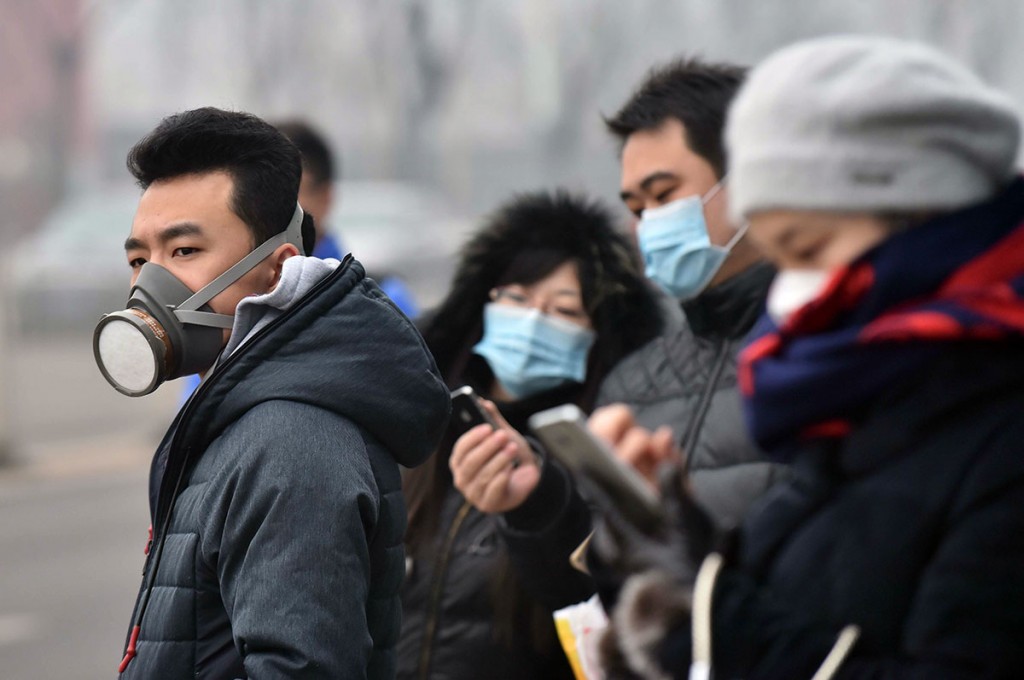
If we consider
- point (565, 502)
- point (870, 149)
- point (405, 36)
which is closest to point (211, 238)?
point (565, 502)

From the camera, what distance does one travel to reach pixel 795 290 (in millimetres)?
1591

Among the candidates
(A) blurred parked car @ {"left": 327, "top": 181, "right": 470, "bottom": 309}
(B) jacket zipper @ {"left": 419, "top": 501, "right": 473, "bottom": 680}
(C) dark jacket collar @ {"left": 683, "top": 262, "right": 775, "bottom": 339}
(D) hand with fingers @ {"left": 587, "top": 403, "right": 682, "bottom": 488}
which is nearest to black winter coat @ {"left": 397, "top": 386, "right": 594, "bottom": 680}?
(B) jacket zipper @ {"left": 419, "top": 501, "right": 473, "bottom": 680}

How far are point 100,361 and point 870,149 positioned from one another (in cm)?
132

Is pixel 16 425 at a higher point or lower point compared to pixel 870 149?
lower

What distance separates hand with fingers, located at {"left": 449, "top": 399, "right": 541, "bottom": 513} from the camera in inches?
100.0

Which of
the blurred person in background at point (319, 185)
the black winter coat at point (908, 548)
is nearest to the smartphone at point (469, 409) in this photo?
the black winter coat at point (908, 548)

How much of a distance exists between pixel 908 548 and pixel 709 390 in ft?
3.58

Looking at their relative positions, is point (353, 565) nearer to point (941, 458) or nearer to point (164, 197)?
point (164, 197)

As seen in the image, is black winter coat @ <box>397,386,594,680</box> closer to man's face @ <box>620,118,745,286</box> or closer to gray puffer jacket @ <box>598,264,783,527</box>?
gray puffer jacket @ <box>598,264,783,527</box>

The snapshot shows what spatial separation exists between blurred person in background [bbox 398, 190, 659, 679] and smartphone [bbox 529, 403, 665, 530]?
2.81 ft

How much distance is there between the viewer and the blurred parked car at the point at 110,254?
18312 mm

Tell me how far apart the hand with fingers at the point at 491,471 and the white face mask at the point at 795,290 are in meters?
1.00

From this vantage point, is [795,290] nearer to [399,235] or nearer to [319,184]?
[319,184]

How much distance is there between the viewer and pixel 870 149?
4.98 feet
